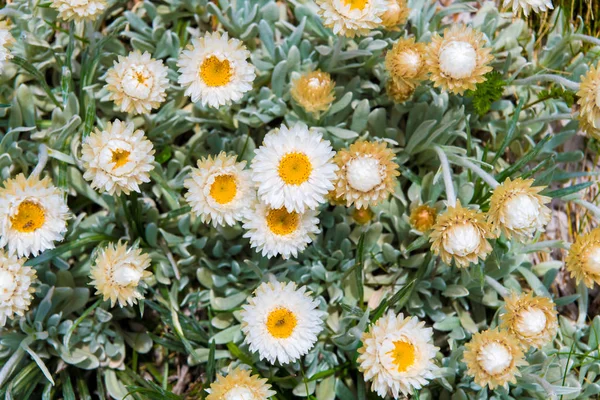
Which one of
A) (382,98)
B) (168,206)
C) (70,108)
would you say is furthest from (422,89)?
(70,108)

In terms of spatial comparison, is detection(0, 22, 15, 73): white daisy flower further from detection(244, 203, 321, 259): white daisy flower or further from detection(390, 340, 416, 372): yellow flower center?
detection(390, 340, 416, 372): yellow flower center

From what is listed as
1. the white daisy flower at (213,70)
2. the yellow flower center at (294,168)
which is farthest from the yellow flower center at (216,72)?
the yellow flower center at (294,168)

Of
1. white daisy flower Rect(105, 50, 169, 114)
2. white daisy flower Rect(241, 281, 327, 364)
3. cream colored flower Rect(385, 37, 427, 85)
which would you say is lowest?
white daisy flower Rect(241, 281, 327, 364)

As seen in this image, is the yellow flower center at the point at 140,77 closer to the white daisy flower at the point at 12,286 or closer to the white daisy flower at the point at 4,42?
the white daisy flower at the point at 4,42

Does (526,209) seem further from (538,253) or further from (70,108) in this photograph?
(70,108)

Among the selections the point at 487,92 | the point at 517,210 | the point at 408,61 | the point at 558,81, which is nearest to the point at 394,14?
the point at 408,61

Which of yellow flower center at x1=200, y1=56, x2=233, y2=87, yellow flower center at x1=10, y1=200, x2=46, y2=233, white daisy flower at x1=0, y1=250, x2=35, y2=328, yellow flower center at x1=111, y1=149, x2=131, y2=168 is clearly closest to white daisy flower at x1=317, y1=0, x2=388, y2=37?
yellow flower center at x1=200, y1=56, x2=233, y2=87
